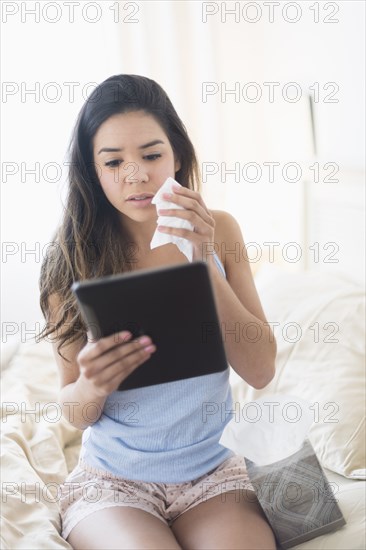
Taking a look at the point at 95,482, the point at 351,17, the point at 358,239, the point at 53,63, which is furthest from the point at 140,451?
the point at 53,63

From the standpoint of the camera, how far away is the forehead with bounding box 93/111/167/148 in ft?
4.48

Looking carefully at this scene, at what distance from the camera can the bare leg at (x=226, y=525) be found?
3.96 feet

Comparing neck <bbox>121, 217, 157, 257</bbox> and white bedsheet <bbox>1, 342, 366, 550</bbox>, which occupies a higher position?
neck <bbox>121, 217, 157, 257</bbox>

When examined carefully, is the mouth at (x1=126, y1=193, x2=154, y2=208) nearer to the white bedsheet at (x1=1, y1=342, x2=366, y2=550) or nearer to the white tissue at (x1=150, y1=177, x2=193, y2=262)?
the white tissue at (x1=150, y1=177, x2=193, y2=262)

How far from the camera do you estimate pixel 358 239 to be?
2293 mm

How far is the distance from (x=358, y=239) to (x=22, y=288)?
1.35 m

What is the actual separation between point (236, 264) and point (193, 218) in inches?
11.8

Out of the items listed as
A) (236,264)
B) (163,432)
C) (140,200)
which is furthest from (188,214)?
(163,432)

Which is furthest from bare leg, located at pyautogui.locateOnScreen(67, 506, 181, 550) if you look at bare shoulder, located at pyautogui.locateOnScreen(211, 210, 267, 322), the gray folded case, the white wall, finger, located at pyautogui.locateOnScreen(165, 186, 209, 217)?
the white wall

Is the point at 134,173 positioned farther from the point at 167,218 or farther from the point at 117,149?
the point at 167,218

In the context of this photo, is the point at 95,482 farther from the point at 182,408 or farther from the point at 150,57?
the point at 150,57

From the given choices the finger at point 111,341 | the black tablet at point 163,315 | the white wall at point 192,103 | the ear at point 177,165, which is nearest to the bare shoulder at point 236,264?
the ear at point 177,165

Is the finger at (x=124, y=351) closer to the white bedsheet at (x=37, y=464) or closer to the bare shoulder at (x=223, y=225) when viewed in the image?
the white bedsheet at (x=37, y=464)

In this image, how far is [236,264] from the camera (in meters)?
1.48
